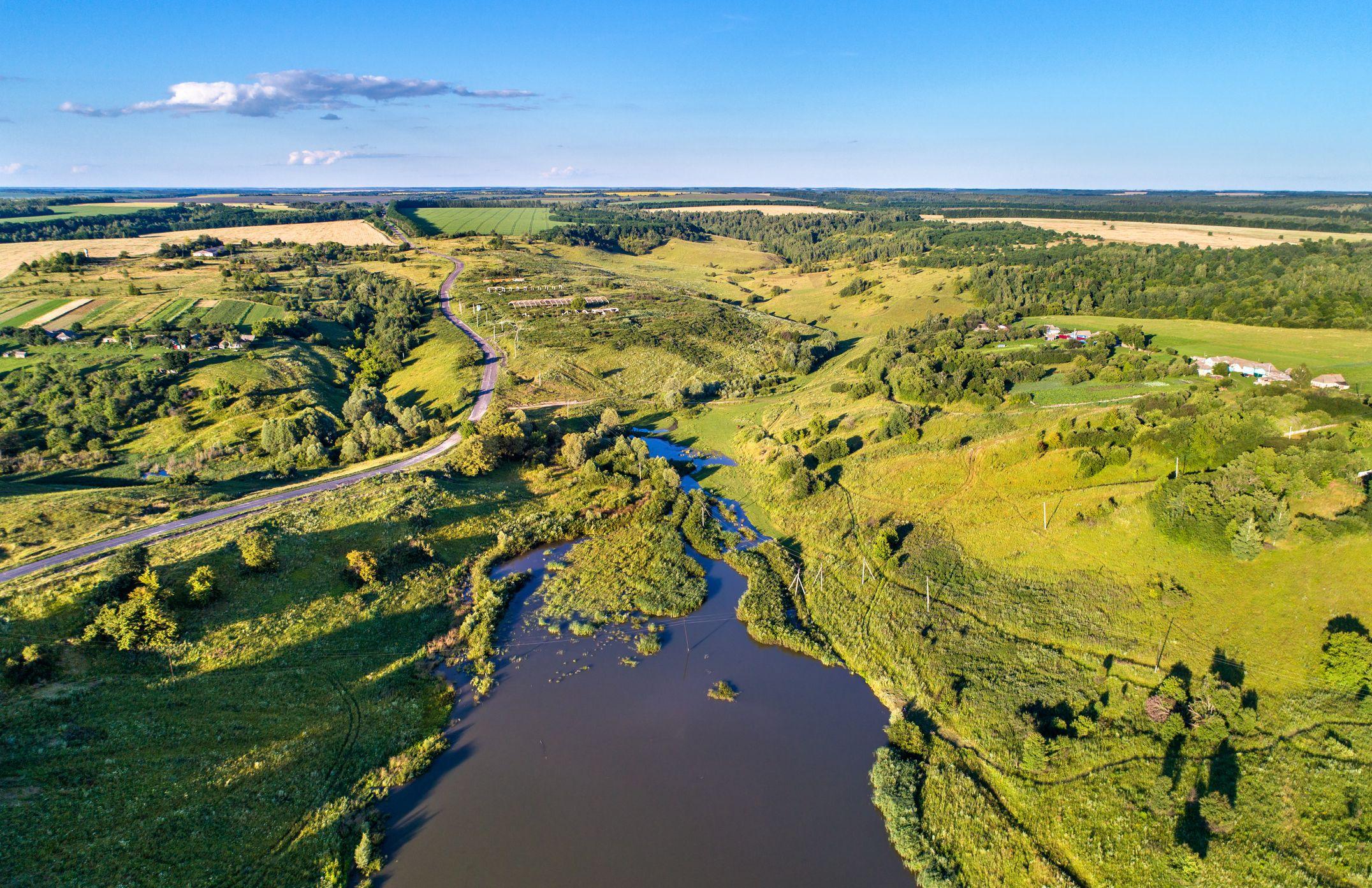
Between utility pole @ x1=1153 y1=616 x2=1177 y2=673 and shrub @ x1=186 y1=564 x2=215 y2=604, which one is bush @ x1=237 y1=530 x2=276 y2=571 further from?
utility pole @ x1=1153 y1=616 x2=1177 y2=673

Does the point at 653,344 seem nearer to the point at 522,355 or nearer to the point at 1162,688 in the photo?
the point at 522,355

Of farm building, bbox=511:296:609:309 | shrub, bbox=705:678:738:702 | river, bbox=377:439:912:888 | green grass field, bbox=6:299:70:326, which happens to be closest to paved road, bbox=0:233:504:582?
river, bbox=377:439:912:888

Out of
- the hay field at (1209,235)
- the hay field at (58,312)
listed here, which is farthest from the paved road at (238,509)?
the hay field at (1209,235)

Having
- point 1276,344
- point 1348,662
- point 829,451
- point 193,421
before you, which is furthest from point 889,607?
point 193,421

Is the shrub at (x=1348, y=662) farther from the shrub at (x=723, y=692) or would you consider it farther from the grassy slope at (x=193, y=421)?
the grassy slope at (x=193, y=421)

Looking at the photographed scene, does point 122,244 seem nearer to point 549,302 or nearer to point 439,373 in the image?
point 549,302

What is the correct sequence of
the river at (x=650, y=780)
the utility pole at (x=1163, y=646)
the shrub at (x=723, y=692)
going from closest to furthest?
the river at (x=650, y=780), the utility pole at (x=1163, y=646), the shrub at (x=723, y=692)
